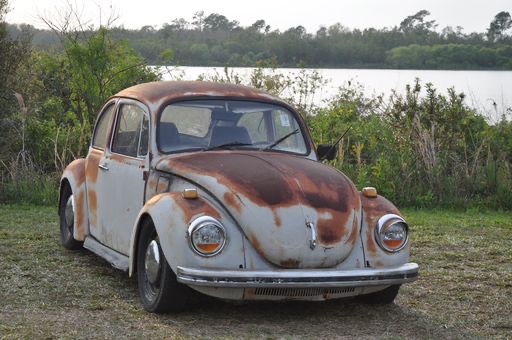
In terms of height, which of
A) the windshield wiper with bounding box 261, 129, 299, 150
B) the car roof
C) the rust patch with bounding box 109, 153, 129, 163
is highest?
the car roof

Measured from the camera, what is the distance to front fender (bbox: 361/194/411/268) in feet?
22.7

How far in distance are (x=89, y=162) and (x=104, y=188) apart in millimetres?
592

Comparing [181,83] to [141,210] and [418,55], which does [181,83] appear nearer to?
[141,210]

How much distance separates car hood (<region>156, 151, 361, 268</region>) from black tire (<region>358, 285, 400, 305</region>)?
63cm

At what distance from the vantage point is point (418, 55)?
106 feet

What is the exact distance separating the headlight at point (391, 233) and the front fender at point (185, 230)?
1.03 metres

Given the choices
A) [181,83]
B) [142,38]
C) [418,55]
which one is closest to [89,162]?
[181,83]

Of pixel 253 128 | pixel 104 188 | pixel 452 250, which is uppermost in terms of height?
pixel 253 128

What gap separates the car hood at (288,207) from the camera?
660 cm

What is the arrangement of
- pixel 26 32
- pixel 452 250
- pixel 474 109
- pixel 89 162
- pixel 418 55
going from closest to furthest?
pixel 89 162, pixel 452 250, pixel 26 32, pixel 474 109, pixel 418 55

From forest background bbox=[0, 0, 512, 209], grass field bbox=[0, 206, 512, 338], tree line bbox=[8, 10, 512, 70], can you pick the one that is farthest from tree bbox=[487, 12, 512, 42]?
grass field bbox=[0, 206, 512, 338]

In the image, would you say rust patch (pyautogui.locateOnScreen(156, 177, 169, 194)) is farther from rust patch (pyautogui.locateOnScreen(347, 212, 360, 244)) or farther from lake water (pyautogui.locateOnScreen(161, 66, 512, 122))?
lake water (pyautogui.locateOnScreen(161, 66, 512, 122))

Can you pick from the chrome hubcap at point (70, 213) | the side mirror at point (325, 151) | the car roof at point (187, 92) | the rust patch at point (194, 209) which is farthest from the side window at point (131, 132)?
the side mirror at point (325, 151)

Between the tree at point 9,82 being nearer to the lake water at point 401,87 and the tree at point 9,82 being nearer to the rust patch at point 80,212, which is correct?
the lake water at point 401,87
